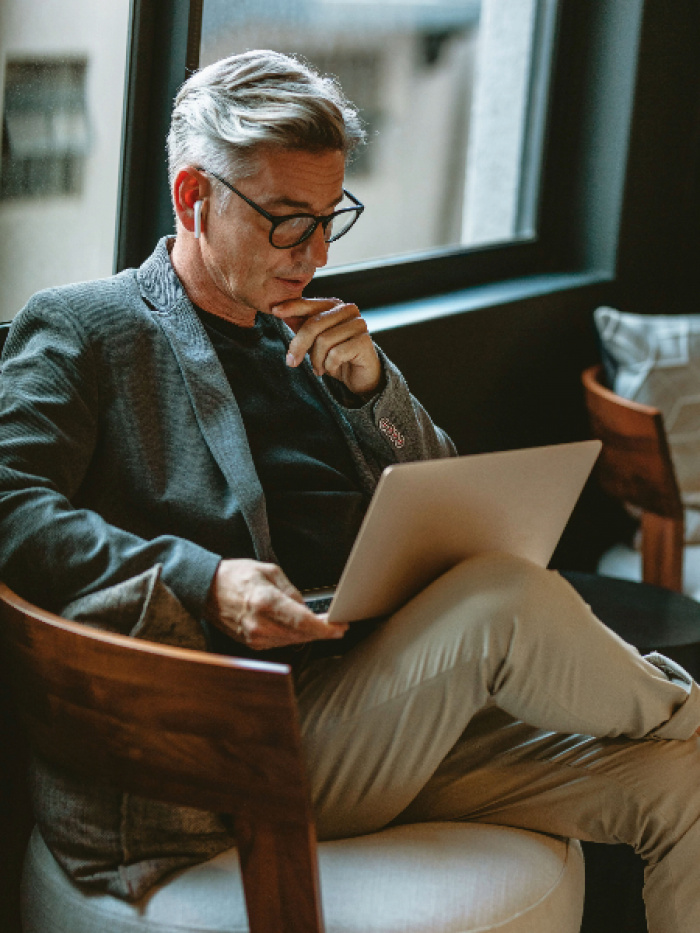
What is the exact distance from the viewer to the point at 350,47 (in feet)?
7.55

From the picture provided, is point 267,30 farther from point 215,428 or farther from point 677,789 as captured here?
point 677,789

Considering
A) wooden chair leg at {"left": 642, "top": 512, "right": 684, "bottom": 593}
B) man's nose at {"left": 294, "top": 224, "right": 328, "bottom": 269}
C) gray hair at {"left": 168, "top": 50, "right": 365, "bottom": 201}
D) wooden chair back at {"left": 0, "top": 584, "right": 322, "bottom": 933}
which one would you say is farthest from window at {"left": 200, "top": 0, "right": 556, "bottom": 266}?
wooden chair back at {"left": 0, "top": 584, "right": 322, "bottom": 933}

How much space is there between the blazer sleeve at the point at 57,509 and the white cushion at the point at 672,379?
1661mm

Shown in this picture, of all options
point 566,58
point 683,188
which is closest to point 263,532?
point 566,58

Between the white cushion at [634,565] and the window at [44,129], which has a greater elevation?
the window at [44,129]

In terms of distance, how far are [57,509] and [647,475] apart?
59.5 inches

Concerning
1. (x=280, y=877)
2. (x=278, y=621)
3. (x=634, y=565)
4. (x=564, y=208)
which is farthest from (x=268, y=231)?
(x=564, y=208)

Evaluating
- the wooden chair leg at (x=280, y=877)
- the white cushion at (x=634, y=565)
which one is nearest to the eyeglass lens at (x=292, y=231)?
the wooden chair leg at (x=280, y=877)

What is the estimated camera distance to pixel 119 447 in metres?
1.33

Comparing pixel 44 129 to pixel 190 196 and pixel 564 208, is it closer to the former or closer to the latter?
pixel 190 196

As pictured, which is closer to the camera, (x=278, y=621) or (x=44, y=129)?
(x=278, y=621)

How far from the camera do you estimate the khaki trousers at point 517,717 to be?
1223mm

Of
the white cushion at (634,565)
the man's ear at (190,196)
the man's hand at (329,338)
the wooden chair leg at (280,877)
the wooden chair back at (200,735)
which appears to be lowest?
the white cushion at (634,565)

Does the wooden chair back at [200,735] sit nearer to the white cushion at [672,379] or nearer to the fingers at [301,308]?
the fingers at [301,308]
